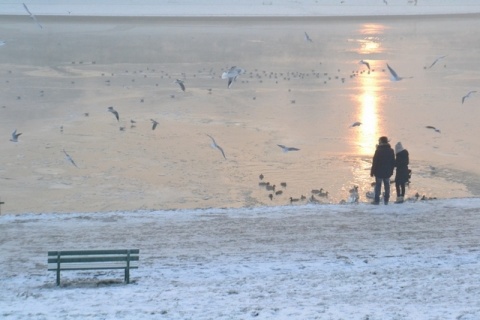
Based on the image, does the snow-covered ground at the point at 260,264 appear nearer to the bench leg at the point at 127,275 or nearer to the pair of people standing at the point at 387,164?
the bench leg at the point at 127,275

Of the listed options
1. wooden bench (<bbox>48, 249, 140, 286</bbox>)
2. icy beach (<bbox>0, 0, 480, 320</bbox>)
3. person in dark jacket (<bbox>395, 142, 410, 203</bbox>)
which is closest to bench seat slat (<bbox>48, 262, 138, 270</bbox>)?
wooden bench (<bbox>48, 249, 140, 286</bbox>)

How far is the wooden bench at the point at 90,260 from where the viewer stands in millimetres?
9453

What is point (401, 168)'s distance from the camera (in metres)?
13.0

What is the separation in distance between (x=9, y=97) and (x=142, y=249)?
14.1m

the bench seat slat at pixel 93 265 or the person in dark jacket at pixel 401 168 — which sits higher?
the person in dark jacket at pixel 401 168

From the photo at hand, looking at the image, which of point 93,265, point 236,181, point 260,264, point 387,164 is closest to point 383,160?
point 387,164

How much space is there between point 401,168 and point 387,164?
422mm
